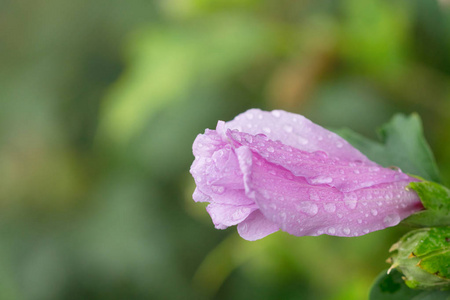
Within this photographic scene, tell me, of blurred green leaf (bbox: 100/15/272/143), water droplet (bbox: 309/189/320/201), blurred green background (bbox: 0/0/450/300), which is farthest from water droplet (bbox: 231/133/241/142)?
blurred green leaf (bbox: 100/15/272/143)

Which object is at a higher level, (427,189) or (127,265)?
(427,189)

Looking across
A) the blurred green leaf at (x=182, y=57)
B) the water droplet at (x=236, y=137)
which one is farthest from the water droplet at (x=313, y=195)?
the blurred green leaf at (x=182, y=57)

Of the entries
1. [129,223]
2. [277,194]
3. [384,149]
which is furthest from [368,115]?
[277,194]

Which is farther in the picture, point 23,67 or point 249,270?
point 23,67

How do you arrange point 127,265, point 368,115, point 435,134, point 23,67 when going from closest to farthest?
1. point 435,134
2. point 368,115
3. point 127,265
4. point 23,67

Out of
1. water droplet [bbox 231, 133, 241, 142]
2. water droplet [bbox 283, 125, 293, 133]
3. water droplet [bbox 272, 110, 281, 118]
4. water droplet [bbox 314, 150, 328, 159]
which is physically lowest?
water droplet [bbox 314, 150, 328, 159]

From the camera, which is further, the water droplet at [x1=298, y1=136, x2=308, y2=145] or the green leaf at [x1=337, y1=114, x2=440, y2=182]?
the green leaf at [x1=337, y1=114, x2=440, y2=182]

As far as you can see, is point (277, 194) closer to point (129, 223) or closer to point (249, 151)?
point (249, 151)

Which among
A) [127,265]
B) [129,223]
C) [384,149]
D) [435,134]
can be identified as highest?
[384,149]

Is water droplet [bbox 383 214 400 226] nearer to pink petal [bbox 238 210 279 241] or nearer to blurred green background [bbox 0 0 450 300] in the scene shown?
pink petal [bbox 238 210 279 241]
